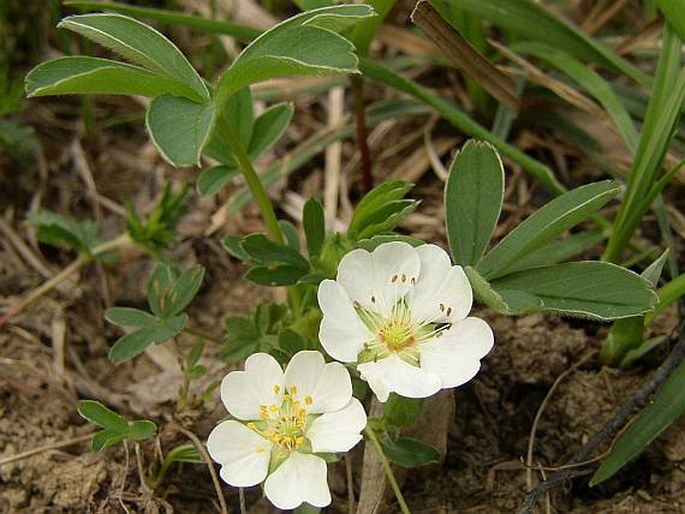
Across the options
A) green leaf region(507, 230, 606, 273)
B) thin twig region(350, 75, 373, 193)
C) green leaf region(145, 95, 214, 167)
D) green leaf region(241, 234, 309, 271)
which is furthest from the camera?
thin twig region(350, 75, 373, 193)

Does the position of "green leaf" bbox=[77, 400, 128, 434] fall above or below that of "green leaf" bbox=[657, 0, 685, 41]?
below

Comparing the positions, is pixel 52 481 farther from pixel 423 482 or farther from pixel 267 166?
pixel 267 166

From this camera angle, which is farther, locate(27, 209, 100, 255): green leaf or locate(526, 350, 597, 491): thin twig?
locate(27, 209, 100, 255): green leaf

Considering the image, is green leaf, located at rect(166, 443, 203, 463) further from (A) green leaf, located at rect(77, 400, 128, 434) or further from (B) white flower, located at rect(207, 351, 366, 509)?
(B) white flower, located at rect(207, 351, 366, 509)

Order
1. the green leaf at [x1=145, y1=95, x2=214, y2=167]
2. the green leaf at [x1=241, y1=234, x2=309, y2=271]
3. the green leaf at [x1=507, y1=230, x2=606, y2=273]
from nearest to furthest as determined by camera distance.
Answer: the green leaf at [x1=145, y1=95, x2=214, y2=167]
the green leaf at [x1=241, y1=234, x2=309, y2=271]
the green leaf at [x1=507, y1=230, x2=606, y2=273]

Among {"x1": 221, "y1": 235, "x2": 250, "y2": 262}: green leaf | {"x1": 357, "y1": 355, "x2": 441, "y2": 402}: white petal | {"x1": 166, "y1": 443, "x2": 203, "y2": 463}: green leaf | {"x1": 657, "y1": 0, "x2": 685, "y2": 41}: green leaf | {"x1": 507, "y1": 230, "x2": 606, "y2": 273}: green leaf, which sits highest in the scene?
{"x1": 657, "y1": 0, "x2": 685, "y2": 41}: green leaf

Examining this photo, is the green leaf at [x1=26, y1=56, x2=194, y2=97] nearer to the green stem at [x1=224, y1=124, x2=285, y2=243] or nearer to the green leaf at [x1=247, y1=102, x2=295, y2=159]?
the green stem at [x1=224, y1=124, x2=285, y2=243]

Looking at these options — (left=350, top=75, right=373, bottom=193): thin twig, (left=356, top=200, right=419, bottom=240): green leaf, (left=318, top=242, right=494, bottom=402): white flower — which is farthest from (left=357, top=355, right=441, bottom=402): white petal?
(left=350, top=75, right=373, bottom=193): thin twig
